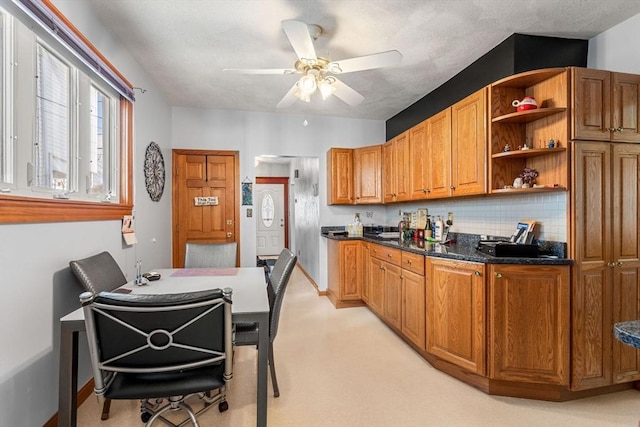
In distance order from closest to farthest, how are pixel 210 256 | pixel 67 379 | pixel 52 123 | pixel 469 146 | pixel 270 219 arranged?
pixel 67 379
pixel 52 123
pixel 469 146
pixel 210 256
pixel 270 219

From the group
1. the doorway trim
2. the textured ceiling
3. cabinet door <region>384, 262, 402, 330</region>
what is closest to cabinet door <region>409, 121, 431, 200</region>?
the textured ceiling

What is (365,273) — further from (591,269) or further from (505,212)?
(591,269)

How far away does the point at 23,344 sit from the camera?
1468 mm

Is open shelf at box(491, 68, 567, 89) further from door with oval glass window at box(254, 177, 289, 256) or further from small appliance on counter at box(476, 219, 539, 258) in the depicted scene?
door with oval glass window at box(254, 177, 289, 256)

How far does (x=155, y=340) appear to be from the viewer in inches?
46.4

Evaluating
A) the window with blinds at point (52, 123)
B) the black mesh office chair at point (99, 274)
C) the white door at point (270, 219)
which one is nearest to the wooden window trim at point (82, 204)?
the window with blinds at point (52, 123)

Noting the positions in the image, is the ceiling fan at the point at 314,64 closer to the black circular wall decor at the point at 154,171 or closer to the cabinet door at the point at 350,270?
the black circular wall decor at the point at 154,171

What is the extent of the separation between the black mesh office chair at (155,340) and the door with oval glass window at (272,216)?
6.65 m

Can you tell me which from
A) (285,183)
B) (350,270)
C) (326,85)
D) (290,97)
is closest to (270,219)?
(285,183)

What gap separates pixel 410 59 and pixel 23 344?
132 inches

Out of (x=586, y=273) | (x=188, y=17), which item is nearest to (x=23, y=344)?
(x=188, y=17)

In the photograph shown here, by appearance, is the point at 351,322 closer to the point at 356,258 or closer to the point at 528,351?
the point at 356,258

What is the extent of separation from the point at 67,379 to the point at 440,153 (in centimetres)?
307

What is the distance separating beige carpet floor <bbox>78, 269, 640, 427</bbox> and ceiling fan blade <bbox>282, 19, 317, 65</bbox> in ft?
7.62
